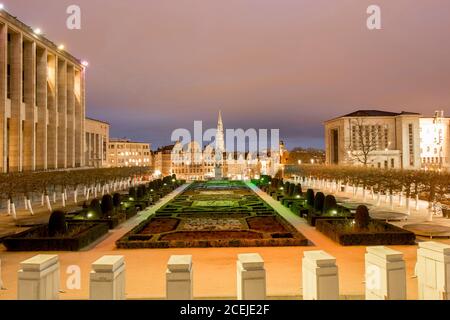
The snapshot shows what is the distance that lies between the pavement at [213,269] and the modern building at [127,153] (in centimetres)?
12618

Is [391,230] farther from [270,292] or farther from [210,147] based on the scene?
[210,147]

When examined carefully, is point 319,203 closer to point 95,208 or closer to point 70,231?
point 95,208

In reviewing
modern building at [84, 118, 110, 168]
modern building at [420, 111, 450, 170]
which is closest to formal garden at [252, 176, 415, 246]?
modern building at [84, 118, 110, 168]

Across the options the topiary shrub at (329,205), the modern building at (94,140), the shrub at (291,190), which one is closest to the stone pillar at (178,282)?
the topiary shrub at (329,205)

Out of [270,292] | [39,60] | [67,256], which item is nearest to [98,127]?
[39,60]

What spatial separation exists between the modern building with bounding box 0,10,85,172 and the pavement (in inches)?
1092

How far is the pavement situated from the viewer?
822 centimetres

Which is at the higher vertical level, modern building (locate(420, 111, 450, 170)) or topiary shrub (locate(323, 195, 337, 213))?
modern building (locate(420, 111, 450, 170))

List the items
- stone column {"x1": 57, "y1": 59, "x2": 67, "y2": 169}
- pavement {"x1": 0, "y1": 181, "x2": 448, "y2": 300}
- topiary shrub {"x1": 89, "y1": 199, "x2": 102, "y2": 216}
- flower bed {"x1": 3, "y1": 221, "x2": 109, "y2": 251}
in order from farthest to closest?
1. stone column {"x1": 57, "y1": 59, "x2": 67, "y2": 169}
2. topiary shrub {"x1": 89, "y1": 199, "x2": 102, "y2": 216}
3. flower bed {"x1": 3, "y1": 221, "x2": 109, "y2": 251}
4. pavement {"x1": 0, "y1": 181, "x2": 448, "y2": 300}

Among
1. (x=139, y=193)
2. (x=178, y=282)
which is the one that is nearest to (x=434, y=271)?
(x=178, y=282)

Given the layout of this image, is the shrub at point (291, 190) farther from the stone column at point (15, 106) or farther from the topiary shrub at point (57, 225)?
the stone column at point (15, 106)

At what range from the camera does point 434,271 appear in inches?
274

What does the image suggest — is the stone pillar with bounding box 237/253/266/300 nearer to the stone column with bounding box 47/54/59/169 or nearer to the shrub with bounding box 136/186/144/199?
the shrub with bounding box 136/186/144/199

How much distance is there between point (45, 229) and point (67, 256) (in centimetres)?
315
